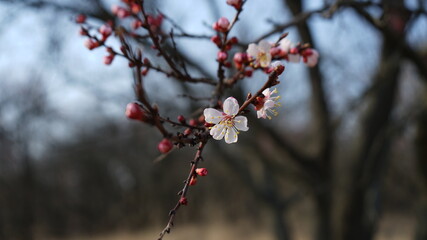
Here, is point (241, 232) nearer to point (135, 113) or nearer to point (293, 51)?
point (293, 51)

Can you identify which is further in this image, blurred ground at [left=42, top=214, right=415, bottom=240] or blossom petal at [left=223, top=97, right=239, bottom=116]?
blurred ground at [left=42, top=214, right=415, bottom=240]

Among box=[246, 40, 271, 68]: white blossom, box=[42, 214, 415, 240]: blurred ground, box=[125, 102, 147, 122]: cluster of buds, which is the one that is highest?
box=[42, 214, 415, 240]: blurred ground

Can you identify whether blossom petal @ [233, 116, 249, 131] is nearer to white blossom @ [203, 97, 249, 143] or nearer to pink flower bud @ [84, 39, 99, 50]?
white blossom @ [203, 97, 249, 143]

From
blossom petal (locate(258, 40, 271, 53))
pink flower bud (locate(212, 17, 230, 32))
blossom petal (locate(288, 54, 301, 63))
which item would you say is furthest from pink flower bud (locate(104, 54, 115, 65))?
blossom petal (locate(288, 54, 301, 63))

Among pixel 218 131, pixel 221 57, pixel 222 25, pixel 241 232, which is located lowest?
pixel 218 131

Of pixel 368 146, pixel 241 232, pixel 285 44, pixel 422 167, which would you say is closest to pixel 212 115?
pixel 285 44

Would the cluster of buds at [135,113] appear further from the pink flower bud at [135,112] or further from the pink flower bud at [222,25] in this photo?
the pink flower bud at [222,25]

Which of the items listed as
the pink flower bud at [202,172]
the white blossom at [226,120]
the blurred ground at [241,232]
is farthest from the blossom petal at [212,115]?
the blurred ground at [241,232]
